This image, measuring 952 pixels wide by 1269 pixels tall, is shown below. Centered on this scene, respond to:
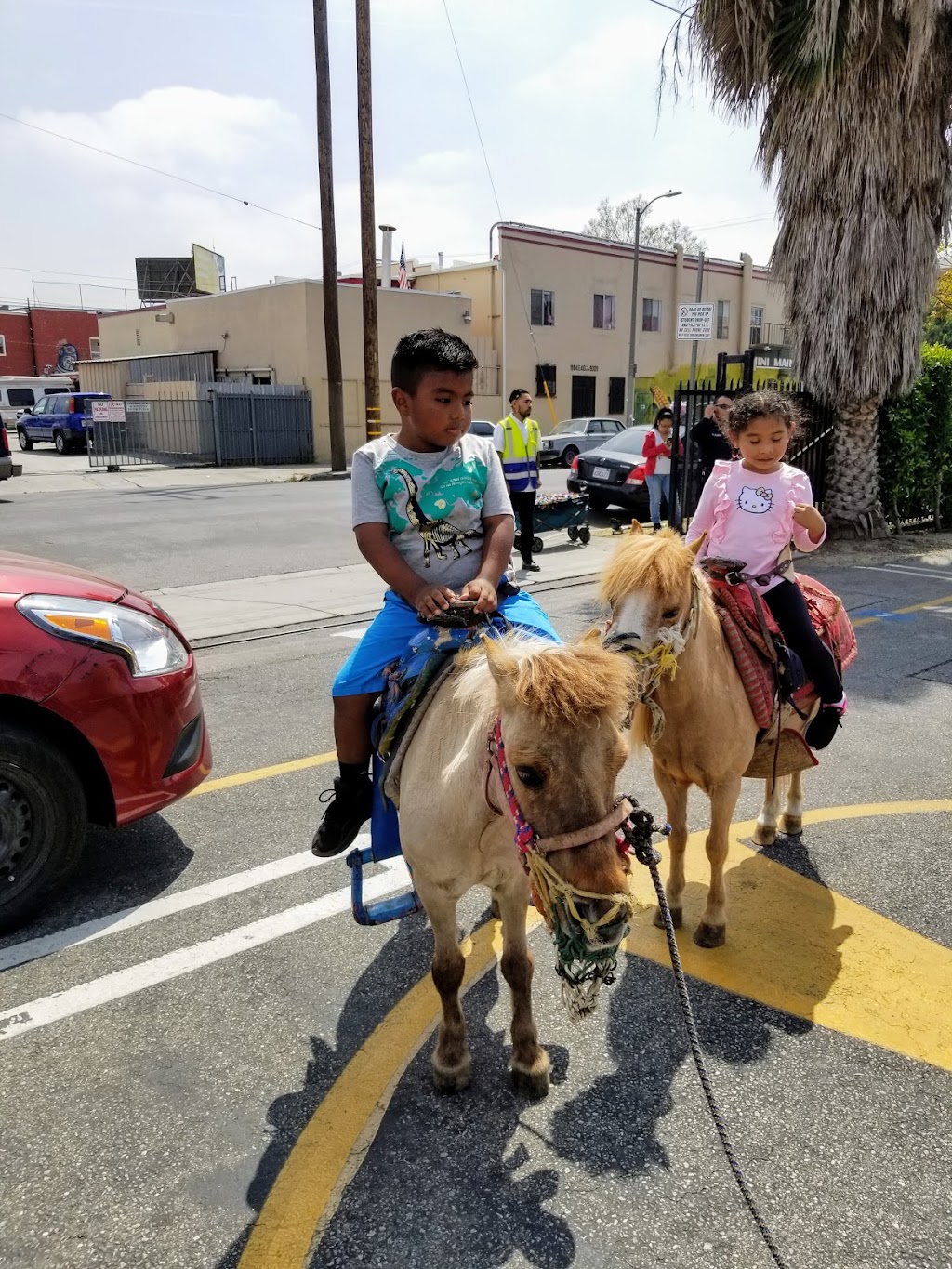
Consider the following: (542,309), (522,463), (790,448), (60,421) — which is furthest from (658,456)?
(60,421)

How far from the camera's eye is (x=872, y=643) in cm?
788

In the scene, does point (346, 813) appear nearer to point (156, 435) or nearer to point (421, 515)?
point (421, 515)

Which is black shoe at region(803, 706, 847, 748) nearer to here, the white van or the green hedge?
the green hedge

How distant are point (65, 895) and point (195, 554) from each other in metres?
9.22

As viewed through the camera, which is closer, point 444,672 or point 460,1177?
point 460,1177

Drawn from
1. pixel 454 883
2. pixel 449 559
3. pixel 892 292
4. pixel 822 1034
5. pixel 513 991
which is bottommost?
pixel 822 1034

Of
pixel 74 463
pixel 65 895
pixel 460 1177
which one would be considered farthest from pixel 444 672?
pixel 74 463

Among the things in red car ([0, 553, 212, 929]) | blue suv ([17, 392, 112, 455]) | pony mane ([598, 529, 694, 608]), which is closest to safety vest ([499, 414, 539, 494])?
red car ([0, 553, 212, 929])

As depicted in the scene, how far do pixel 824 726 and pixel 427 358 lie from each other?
2.51 m

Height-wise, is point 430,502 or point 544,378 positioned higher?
point 544,378

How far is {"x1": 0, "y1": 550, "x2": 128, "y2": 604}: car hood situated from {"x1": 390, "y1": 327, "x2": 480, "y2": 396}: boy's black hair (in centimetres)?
188

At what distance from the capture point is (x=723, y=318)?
44844 mm

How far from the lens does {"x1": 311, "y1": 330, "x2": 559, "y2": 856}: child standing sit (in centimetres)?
288

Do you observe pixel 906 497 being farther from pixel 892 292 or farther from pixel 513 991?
pixel 513 991
